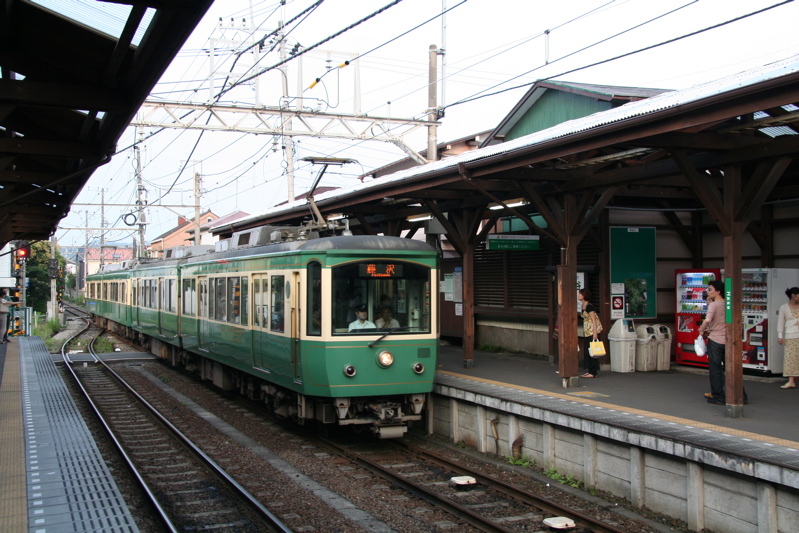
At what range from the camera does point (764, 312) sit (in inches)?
373

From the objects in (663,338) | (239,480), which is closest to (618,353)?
(663,338)

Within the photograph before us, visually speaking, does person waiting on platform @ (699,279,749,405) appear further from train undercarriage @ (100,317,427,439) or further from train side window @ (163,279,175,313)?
train side window @ (163,279,175,313)

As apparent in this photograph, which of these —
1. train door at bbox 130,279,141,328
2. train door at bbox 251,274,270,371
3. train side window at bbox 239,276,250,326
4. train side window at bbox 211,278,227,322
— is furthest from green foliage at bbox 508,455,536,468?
train door at bbox 130,279,141,328

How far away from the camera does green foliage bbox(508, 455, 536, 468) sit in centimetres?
823

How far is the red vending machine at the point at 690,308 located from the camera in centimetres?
1045

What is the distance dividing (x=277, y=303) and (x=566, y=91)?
29.5ft

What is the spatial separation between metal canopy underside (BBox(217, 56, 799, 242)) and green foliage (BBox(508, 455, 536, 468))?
2.93 m

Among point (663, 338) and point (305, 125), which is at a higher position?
point (305, 125)

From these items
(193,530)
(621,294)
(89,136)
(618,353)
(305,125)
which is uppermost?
(305,125)

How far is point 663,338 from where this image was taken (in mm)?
10789

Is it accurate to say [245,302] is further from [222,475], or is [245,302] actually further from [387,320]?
[222,475]

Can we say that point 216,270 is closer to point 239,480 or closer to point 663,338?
point 239,480

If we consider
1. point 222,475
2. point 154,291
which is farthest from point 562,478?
point 154,291

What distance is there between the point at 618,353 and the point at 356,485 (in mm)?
5005
